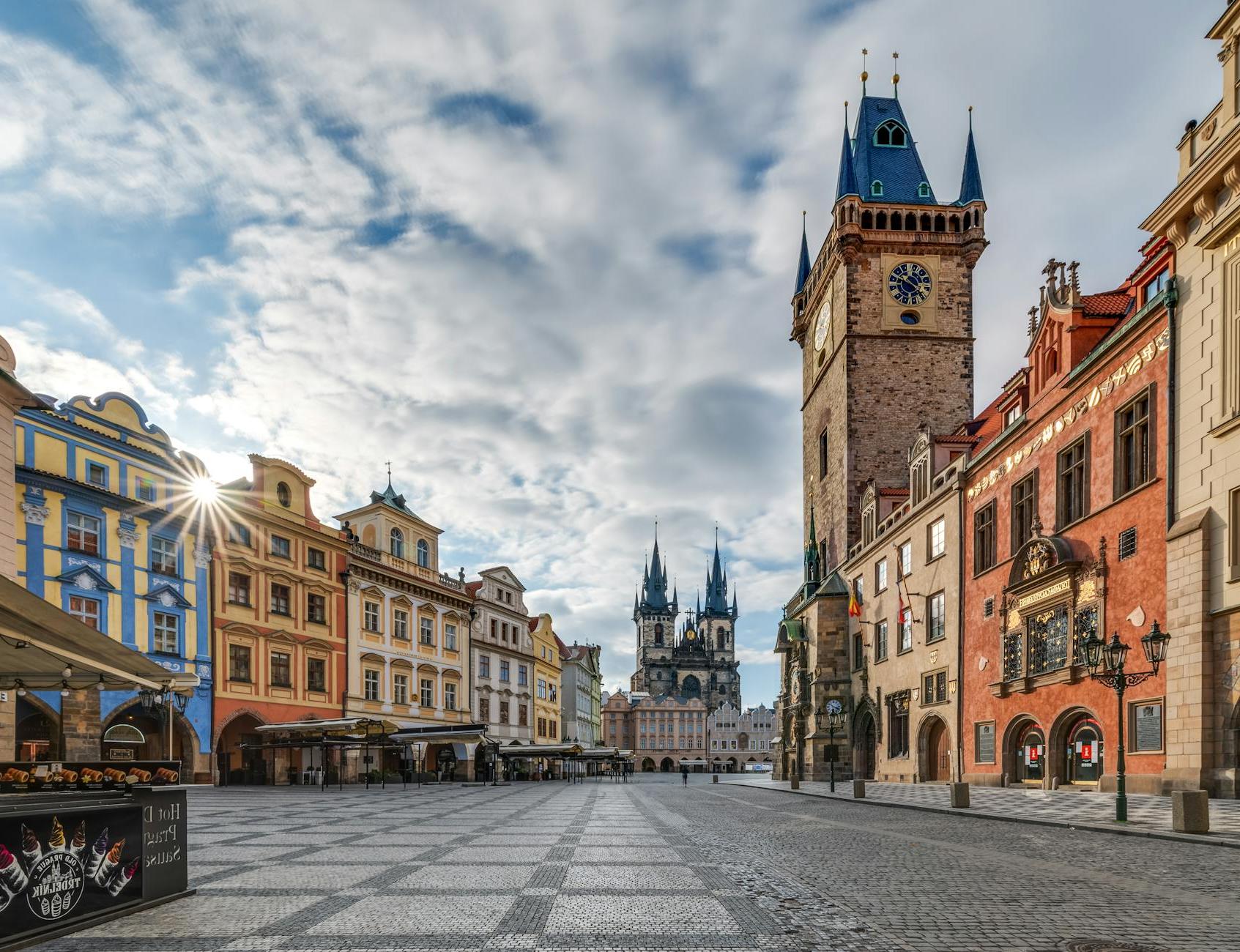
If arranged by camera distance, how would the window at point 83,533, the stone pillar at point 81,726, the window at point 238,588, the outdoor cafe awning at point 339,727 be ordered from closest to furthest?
the stone pillar at point 81,726, the window at point 83,533, the outdoor cafe awning at point 339,727, the window at point 238,588

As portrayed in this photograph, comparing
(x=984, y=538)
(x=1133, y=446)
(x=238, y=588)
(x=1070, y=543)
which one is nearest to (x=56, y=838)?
(x=1133, y=446)

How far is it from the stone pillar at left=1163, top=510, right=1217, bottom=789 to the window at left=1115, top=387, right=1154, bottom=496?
7.89ft

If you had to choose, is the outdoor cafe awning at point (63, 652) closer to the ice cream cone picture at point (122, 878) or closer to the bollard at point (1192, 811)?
the ice cream cone picture at point (122, 878)

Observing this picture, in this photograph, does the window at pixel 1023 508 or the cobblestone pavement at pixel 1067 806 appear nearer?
the cobblestone pavement at pixel 1067 806

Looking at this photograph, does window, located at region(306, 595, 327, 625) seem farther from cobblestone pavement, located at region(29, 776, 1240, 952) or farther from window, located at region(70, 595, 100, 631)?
cobblestone pavement, located at region(29, 776, 1240, 952)

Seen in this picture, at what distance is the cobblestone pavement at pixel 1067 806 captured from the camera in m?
14.7

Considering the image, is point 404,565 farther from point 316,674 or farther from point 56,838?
point 56,838

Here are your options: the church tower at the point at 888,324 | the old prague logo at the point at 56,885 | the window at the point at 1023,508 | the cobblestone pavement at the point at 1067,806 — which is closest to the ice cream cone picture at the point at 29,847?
the old prague logo at the point at 56,885

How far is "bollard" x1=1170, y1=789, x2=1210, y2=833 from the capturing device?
13.2 meters

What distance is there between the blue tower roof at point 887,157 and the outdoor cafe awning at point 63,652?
48.8 m

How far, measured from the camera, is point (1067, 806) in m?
20.1

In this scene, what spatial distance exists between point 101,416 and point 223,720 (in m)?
12.0

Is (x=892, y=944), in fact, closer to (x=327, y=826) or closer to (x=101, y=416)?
(x=327, y=826)

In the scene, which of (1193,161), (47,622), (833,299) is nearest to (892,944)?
(47,622)
